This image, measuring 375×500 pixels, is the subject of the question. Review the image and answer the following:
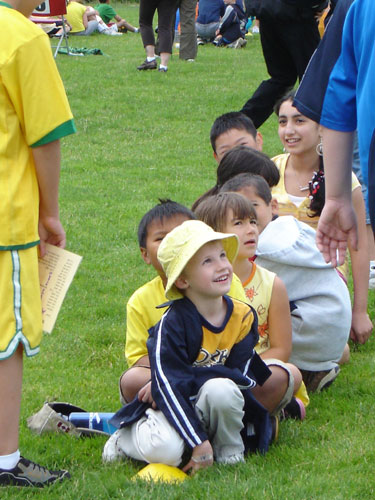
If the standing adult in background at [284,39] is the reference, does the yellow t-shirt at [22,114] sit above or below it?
above

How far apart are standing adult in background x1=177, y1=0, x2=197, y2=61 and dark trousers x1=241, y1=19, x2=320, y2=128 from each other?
7990 mm

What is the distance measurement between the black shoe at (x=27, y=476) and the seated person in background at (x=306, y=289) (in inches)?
59.0

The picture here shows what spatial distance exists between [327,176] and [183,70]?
41.7ft

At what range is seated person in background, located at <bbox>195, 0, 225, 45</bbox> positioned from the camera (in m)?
19.9

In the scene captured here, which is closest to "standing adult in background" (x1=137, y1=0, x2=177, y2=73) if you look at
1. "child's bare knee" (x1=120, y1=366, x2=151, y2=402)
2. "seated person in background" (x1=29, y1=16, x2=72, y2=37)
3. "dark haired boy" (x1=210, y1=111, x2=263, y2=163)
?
"seated person in background" (x1=29, y1=16, x2=72, y2=37)

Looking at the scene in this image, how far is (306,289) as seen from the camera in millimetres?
4391

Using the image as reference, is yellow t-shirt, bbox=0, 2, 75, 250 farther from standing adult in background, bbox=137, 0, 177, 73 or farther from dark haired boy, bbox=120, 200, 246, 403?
standing adult in background, bbox=137, 0, 177, 73

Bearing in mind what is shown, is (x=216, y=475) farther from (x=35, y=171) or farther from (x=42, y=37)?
(x=42, y=37)

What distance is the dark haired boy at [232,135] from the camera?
5.54m

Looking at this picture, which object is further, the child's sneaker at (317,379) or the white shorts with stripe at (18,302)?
the child's sneaker at (317,379)

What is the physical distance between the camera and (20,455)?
3.50m

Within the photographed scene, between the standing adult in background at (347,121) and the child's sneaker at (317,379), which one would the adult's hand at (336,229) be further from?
the child's sneaker at (317,379)

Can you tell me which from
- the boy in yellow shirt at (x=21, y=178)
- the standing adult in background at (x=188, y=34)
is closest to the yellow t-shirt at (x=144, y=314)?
the boy in yellow shirt at (x=21, y=178)

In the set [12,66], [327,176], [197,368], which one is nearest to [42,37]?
[12,66]
